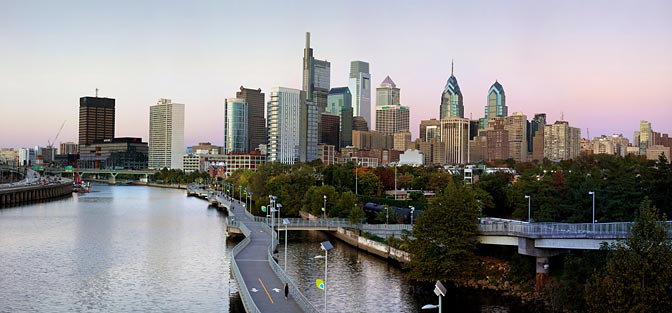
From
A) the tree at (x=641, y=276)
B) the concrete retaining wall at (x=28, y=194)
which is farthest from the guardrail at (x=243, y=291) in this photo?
the concrete retaining wall at (x=28, y=194)

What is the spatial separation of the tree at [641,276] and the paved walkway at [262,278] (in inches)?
637

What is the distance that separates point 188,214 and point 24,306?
75.6 metres

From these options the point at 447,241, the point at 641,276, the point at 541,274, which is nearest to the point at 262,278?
the point at 447,241

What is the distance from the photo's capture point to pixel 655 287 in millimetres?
30078

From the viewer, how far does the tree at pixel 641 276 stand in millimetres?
30062

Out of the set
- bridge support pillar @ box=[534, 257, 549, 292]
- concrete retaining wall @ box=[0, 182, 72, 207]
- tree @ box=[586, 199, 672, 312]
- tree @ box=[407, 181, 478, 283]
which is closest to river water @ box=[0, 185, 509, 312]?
tree @ box=[407, 181, 478, 283]

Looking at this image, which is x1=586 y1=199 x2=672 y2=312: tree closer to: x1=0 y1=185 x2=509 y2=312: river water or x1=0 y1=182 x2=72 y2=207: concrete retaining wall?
x1=0 y1=185 x2=509 y2=312: river water

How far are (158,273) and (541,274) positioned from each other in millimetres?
31614

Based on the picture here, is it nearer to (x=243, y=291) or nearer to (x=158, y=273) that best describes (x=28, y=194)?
(x=158, y=273)

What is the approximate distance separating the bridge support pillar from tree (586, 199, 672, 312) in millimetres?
14834

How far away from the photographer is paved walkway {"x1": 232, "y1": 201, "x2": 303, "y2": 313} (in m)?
37.1

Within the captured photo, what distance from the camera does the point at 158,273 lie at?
182ft

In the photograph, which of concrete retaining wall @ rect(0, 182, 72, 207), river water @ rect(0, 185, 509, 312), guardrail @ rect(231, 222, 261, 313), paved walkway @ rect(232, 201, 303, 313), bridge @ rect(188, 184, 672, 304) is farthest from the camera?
concrete retaining wall @ rect(0, 182, 72, 207)

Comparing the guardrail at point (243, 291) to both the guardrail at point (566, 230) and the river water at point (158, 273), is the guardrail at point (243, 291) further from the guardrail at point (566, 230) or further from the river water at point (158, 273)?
the guardrail at point (566, 230)
